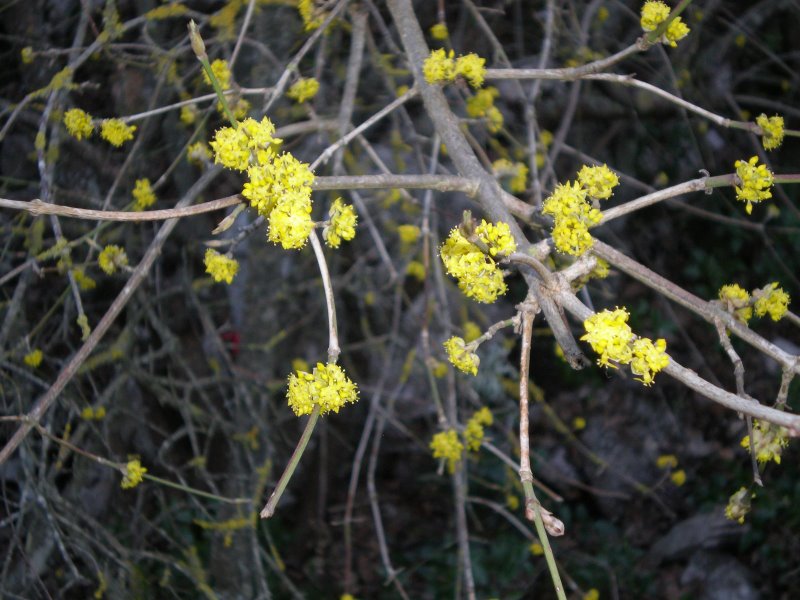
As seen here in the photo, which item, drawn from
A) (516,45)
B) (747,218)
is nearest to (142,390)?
(516,45)

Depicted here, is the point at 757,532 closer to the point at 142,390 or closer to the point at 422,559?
the point at 422,559

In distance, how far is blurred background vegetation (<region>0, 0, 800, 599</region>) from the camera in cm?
276

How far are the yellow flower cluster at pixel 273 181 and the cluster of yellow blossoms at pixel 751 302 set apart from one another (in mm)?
751

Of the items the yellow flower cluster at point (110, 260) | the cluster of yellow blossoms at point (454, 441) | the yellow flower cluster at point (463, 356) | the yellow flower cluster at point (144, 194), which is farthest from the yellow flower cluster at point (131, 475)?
the yellow flower cluster at point (463, 356)

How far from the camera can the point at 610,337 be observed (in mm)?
1209

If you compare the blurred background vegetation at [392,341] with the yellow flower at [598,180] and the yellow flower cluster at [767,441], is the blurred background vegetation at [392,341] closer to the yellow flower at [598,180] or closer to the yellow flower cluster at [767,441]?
the yellow flower at [598,180]

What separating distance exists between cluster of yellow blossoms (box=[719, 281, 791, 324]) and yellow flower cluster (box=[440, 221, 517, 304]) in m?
0.42

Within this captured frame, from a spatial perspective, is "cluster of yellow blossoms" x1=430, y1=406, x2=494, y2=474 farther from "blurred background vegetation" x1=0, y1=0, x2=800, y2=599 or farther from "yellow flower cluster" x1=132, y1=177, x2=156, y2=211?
"yellow flower cluster" x1=132, y1=177, x2=156, y2=211

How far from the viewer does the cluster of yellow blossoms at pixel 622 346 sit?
120 cm

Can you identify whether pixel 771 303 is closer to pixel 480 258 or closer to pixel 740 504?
pixel 740 504

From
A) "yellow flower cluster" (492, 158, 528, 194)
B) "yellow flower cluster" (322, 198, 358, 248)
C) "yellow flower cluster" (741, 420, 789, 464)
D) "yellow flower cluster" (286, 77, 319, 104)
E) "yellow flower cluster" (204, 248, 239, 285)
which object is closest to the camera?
"yellow flower cluster" (741, 420, 789, 464)

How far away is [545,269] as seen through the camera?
4.25ft

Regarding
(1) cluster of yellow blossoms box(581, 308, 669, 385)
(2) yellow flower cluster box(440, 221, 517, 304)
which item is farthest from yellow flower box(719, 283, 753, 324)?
(2) yellow flower cluster box(440, 221, 517, 304)

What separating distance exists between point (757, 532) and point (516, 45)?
2.66 meters
